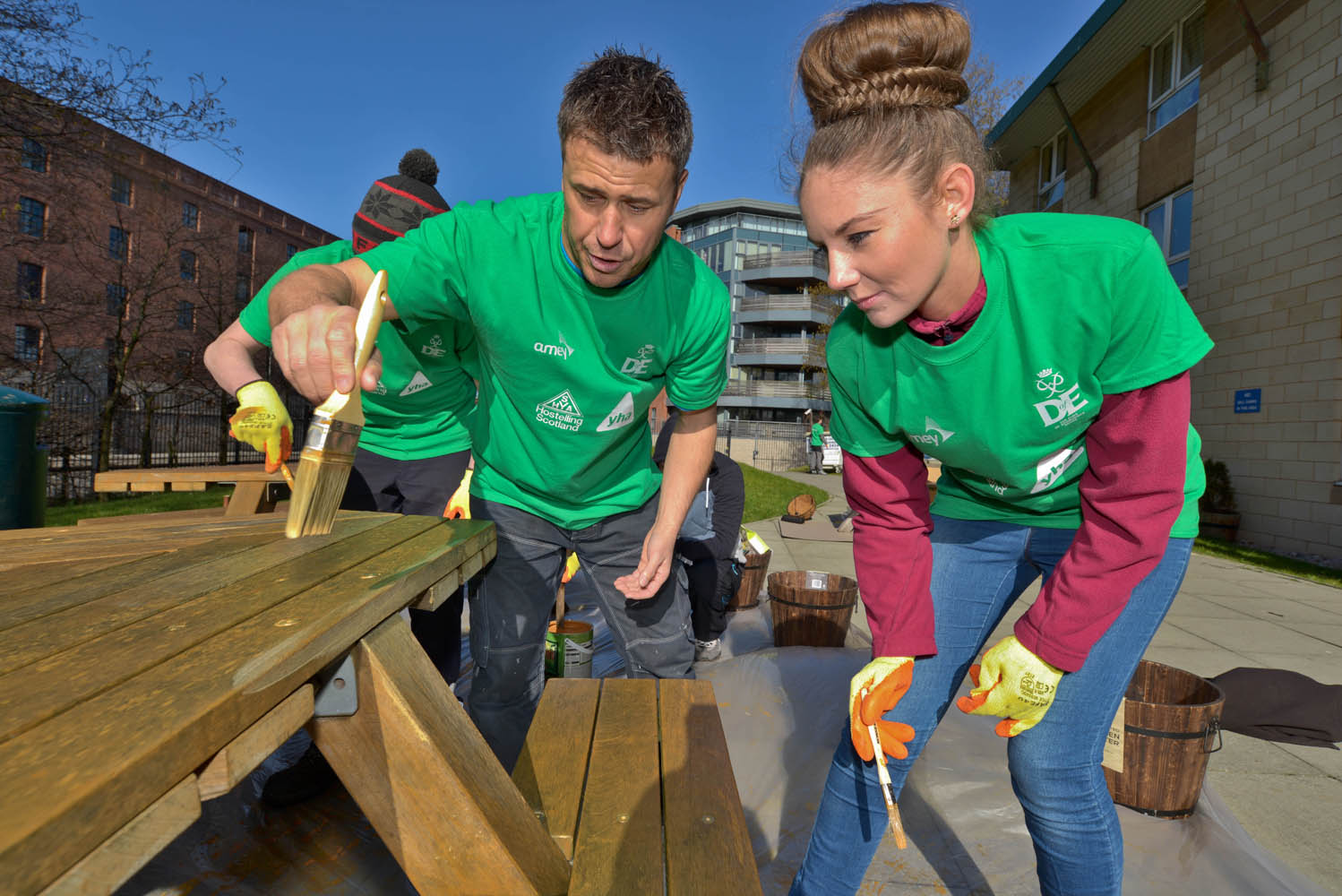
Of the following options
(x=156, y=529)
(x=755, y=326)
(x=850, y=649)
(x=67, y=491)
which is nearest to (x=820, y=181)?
(x=156, y=529)

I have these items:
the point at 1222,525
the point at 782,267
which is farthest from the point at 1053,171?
the point at 782,267

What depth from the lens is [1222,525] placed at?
9438 millimetres

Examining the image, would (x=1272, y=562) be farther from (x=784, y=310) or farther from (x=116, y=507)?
(x=784, y=310)

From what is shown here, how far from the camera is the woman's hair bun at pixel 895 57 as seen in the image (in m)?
1.46

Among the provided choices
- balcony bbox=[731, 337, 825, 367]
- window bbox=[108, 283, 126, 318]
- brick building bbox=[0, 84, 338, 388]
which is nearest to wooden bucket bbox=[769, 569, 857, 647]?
brick building bbox=[0, 84, 338, 388]

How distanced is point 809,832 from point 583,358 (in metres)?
1.68

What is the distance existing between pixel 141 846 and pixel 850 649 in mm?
3399

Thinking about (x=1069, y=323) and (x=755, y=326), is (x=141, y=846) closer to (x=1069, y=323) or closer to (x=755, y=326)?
(x=1069, y=323)

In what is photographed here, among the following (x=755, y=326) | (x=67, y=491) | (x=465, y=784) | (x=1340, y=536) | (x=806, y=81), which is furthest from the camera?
(x=755, y=326)

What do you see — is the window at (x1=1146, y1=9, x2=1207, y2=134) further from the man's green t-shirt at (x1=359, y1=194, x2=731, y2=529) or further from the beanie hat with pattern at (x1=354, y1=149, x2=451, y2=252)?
the man's green t-shirt at (x1=359, y1=194, x2=731, y2=529)

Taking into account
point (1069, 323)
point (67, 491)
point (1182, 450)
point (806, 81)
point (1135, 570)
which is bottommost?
point (67, 491)

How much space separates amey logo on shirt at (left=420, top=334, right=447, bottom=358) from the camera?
2.63 meters

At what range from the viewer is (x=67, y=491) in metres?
11.0

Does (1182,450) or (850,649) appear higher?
(1182,450)
